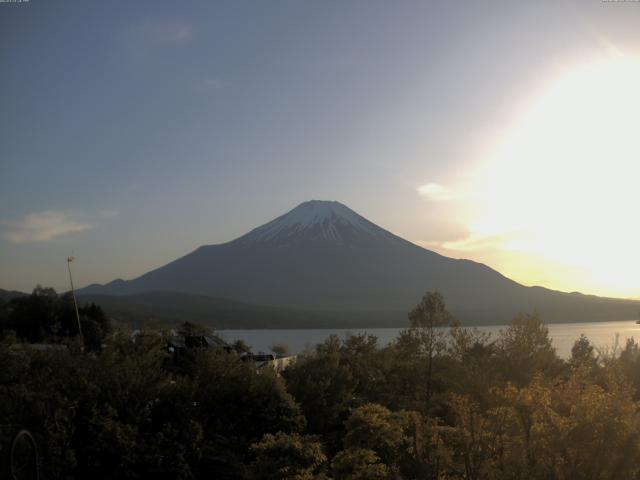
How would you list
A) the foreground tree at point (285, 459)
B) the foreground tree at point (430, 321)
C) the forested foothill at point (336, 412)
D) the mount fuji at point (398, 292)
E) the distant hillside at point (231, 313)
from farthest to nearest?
1. the mount fuji at point (398, 292)
2. the distant hillside at point (231, 313)
3. the foreground tree at point (430, 321)
4. the foreground tree at point (285, 459)
5. the forested foothill at point (336, 412)

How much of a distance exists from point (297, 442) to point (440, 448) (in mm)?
3340

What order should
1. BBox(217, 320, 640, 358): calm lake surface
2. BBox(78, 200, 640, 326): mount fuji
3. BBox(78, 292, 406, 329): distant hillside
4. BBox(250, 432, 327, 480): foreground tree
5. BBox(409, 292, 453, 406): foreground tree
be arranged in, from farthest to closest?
BBox(78, 200, 640, 326): mount fuji, BBox(78, 292, 406, 329): distant hillside, BBox(217, 320, 640, 358): calm lake surface, BBox(409, 292, 453, 406): foreground tree, BBox(250, 432, 327, 480): foreground tree

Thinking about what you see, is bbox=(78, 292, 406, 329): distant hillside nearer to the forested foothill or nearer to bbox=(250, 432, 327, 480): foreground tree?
the forested foothill

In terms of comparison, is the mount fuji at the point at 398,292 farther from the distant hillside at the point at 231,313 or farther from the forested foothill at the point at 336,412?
the forested foothill at the point at 336,412

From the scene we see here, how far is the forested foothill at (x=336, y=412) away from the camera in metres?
11.6

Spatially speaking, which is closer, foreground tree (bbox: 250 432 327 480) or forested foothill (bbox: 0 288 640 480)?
forested foothill (bbox: 0 288 640 480)

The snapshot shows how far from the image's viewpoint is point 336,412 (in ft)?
67.1

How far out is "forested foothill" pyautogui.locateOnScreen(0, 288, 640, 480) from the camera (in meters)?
11.6

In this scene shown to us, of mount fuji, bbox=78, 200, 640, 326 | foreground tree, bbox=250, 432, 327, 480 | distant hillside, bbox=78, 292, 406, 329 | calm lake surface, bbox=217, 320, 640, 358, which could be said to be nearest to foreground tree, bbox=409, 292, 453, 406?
foreground tree, bbox=250, 432, 327, 480

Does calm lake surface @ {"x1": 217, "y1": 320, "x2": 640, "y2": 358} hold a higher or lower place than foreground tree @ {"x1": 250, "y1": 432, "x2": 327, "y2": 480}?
lower

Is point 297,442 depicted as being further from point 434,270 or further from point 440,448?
point 434,270

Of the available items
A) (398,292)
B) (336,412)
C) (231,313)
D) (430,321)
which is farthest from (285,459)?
(398,292)

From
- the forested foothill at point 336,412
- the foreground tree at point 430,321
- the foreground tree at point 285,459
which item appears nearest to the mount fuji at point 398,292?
the foreground tree at point 430,321

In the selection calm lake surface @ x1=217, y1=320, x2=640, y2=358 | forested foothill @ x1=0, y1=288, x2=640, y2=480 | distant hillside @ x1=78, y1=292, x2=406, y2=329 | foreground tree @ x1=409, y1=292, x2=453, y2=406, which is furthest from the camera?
distant hillside @ x1=78, y1=292, x2=406, y2=329
